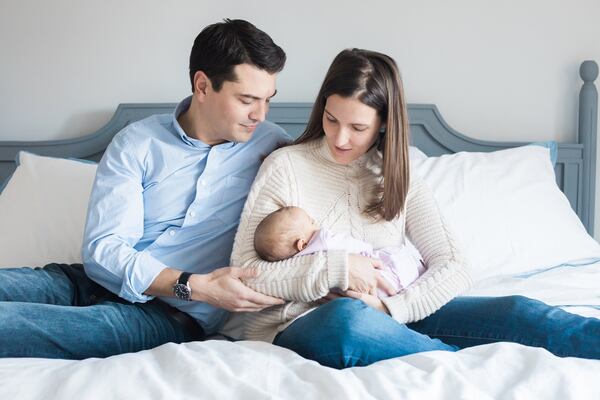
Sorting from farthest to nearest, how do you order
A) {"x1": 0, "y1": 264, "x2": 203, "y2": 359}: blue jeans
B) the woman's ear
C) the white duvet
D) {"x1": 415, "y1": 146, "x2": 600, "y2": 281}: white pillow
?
1. {"x1": 415, "y1": 146, "x2": 600, "y2": 281}: white pillow
2. the woman's ear
3. {"x1": 0, "y1": 264, "x2": 203, "y2": 359}: blue jeans
4. the white duvet

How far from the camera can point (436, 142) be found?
9.20 feet

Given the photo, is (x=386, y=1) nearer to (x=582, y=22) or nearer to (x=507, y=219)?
(x=582, y=22)

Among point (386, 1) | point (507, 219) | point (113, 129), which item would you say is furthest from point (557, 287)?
point (113, 129)

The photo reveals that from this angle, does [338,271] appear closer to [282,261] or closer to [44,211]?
[282,261]

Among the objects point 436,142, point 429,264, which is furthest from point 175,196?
point 436,142

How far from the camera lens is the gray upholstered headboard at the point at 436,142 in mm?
2750

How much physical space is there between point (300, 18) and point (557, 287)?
4.51 feet

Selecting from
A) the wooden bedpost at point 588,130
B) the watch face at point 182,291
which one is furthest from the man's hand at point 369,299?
the wooden bedpost at point 588,130

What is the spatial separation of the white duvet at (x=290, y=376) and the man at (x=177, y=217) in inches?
13.3

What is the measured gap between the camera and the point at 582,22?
9.25ft

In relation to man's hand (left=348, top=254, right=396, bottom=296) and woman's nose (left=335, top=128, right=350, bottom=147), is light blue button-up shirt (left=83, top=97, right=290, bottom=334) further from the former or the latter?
man's hand (left=348, top=254, right=396, bottom=296)

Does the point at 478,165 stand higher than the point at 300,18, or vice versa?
the point at 300,18

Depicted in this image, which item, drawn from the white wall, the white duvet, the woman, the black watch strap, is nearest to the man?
the black watch strap

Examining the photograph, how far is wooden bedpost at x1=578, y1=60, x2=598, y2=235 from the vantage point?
109 inches
